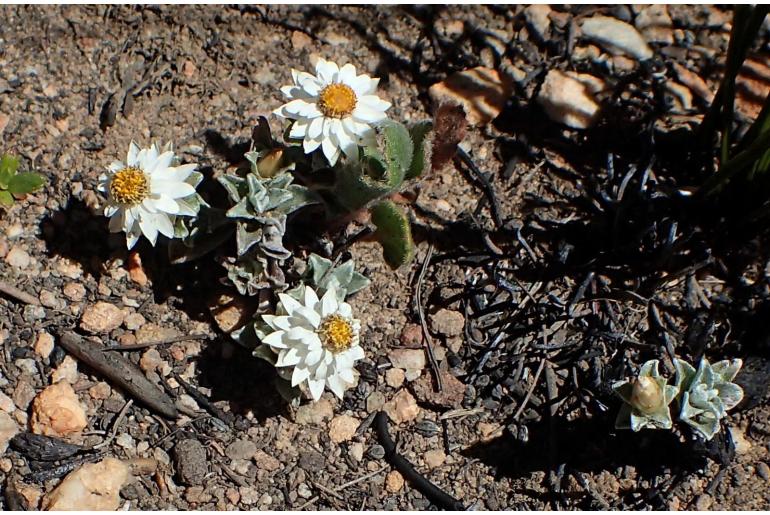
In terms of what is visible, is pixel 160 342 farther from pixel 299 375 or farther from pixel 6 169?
pixel 6 169

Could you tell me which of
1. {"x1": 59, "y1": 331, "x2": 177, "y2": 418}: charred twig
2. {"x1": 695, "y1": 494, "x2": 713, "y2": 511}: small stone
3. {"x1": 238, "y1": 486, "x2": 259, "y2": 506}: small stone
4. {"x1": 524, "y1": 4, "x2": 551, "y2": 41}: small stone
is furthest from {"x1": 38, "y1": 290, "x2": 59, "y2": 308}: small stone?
{"x1": 695, "y1": 494, "x2": 713, "y2": 511}: small stone

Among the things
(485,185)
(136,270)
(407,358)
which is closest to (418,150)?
(485,185)

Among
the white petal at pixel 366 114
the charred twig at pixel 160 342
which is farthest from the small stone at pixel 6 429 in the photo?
the white petal at pixel 366 114

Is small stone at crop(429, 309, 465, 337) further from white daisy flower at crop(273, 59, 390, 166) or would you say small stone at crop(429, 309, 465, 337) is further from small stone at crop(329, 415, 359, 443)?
white daisy flower at crop(273, 59, 390, 166)

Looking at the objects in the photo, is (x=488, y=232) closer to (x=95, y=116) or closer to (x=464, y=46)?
(x=464, y=46)

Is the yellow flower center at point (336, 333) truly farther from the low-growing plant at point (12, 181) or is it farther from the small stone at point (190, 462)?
the low-growing plant at point (12, 181)

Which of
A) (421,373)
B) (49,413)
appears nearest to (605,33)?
(421,373)
